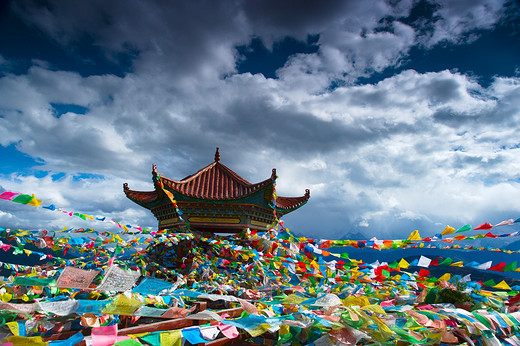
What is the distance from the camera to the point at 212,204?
44.0 feet

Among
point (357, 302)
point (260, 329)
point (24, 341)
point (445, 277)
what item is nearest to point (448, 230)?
point (445, 277)

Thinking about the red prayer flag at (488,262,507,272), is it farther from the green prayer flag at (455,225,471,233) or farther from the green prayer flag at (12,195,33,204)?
the green prayer flag at (12,195,33,204)

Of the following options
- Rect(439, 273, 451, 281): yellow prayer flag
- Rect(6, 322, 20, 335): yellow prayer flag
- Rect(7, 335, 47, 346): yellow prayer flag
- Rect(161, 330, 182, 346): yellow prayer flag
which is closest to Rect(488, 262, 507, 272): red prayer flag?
Rect(439, 273, 451, 281): yellow prayer flag

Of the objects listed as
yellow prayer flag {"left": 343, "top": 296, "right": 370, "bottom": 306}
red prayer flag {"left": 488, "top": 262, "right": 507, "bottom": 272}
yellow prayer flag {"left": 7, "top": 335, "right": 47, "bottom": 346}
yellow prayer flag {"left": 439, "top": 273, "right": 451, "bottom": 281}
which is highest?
red prayer flag {"left": 488, "top": 262, "right": 507, "bottom": 272}

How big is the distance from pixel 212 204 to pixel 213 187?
1286 mm

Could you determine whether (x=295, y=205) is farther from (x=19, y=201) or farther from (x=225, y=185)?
(x=19, y=201)

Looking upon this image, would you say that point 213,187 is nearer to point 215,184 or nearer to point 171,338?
point 215,184

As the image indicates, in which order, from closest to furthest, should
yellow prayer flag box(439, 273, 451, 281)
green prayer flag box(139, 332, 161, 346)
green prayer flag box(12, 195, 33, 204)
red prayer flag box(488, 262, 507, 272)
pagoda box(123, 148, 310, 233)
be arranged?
1. green prayer flag box(139, 332, 161, 346)
2. green prayer flag box(12, 195, 33, 204)
3. red prayer flag box(488, 262, 507, 272)
4. yellow prayer flag box(439, 273, 451, 281)
5. pagoda box(123, 148, 310, 233)

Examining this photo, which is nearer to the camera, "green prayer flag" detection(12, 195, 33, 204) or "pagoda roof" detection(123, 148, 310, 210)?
"green prayer flag" detection(12, 195, 33, 204)

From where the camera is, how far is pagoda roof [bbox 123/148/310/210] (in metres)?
13.3

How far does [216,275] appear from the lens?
11.0 metres

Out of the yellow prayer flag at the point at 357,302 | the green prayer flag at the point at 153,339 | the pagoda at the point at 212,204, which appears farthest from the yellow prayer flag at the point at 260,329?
the pagoda at the point at 212,204

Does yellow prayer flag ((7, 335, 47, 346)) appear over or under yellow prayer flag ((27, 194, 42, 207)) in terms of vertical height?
under

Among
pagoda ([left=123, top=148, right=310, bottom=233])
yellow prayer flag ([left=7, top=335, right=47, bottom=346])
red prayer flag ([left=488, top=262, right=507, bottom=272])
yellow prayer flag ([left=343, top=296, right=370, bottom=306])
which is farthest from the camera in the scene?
pagoda ([left=123, top=148, right=310, bottom=233])
